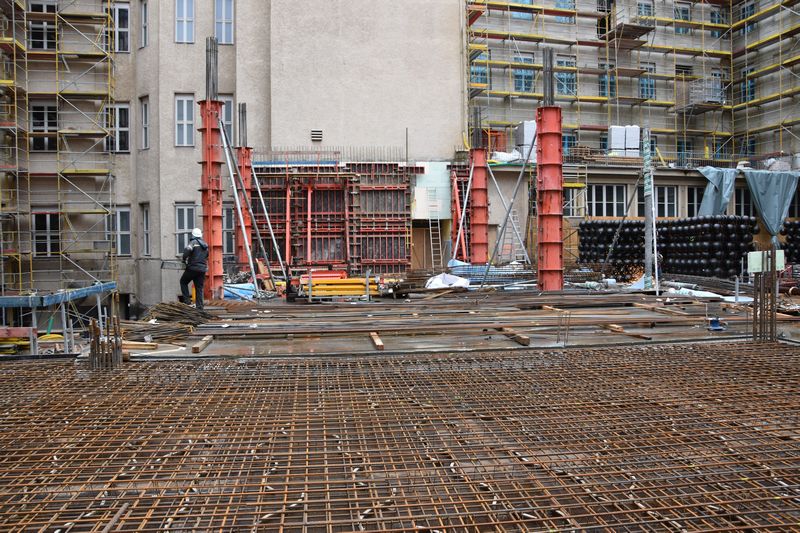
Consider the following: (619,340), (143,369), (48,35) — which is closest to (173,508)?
(143,369)

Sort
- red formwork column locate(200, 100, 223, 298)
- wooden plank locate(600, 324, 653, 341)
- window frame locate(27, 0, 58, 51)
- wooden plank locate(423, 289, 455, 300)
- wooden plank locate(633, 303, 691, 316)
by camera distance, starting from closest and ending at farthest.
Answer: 1. wooden plank locate(600, 324, 653, 341)
2. wooden plank locate(633, 303, 691, 316)
3. wooden plank locate(423, 289, 455, 300)
4. red formwork column locate(200, 100, 223, 298)
5. window frame locate(27, 0, 58, 51)

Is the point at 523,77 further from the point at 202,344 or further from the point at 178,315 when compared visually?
the point at 202,344

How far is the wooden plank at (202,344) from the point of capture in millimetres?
8289

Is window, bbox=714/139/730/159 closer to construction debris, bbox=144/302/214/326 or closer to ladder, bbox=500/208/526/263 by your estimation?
ladder, bbox=500/208/526/263

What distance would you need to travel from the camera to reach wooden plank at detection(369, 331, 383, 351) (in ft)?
27.5

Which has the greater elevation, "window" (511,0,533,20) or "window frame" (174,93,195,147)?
"window" (511,0,533,20)

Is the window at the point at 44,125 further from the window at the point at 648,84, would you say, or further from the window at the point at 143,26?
the window at the point at 648,84

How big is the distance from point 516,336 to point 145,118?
77.1ft

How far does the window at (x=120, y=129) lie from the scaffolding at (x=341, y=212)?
7.37 meters

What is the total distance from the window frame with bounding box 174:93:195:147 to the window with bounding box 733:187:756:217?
2421 centimetres

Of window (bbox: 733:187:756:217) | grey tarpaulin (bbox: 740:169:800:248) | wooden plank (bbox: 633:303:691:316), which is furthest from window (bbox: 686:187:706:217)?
wooden plank (bbox: 633:303:691:316)

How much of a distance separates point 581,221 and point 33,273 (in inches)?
834

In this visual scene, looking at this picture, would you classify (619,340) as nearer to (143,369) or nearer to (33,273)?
(143,369)

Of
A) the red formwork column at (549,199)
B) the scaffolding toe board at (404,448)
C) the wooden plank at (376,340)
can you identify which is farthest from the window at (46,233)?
the scaffolding toe board at (404,448)
